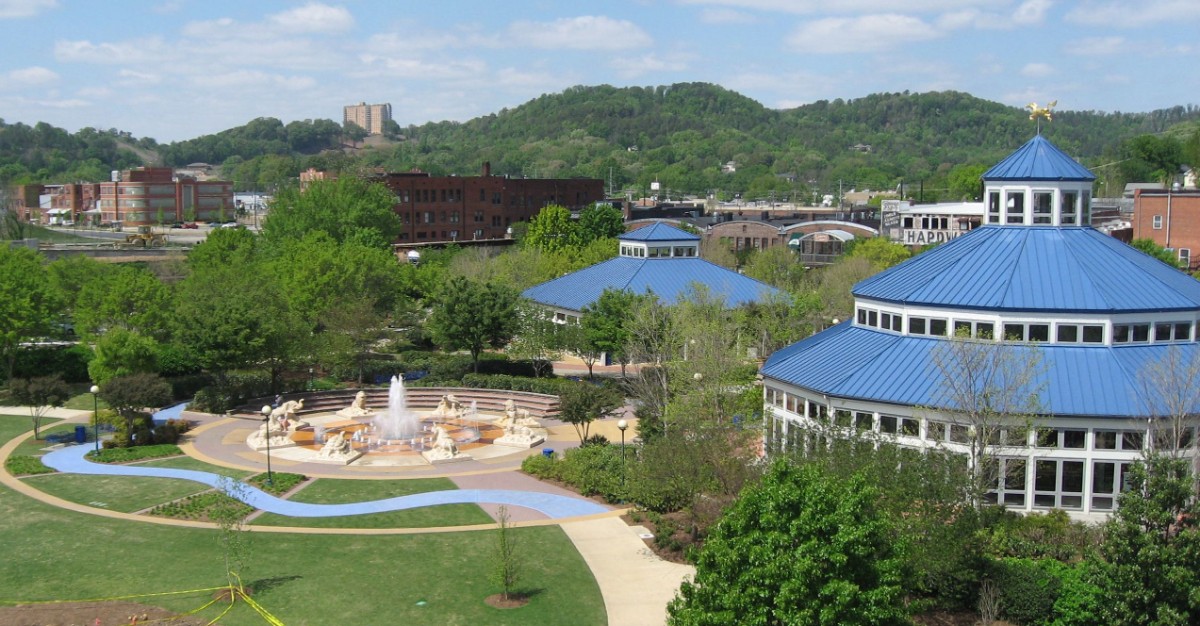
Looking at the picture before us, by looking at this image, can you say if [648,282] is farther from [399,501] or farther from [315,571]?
[315,571]

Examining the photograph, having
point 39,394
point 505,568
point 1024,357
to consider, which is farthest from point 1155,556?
point 39,394

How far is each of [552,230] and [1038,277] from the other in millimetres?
67962

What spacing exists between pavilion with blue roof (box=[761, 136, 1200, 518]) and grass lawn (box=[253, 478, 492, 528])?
11302 mm

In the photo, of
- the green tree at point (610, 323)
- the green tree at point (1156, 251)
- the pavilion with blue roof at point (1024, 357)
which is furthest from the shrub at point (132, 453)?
the green tree at point (1156, 251)

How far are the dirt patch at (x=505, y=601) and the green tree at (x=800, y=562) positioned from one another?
6.67 metres

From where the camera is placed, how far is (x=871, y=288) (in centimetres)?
4419

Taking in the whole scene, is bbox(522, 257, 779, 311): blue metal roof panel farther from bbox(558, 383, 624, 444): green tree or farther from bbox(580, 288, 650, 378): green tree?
bbox(558, 383, 624, 444): green tree

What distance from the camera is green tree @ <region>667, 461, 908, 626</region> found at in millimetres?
22531

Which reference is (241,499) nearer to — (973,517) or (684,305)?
(684,305)

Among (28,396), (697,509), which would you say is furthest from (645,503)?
(28,396)

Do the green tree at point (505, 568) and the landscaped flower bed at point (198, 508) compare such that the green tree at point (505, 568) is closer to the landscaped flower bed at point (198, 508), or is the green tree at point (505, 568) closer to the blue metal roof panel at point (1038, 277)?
the landscaped flower bed at point (198, 508)

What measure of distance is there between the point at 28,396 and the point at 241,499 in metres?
17.6

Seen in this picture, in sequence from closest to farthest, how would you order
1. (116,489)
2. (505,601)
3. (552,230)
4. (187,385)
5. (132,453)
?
1. (505,601)
2. (116,489)
3. (132,453)
4. (187,385)
5. (552,230)

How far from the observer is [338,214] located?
10456 centimetres
